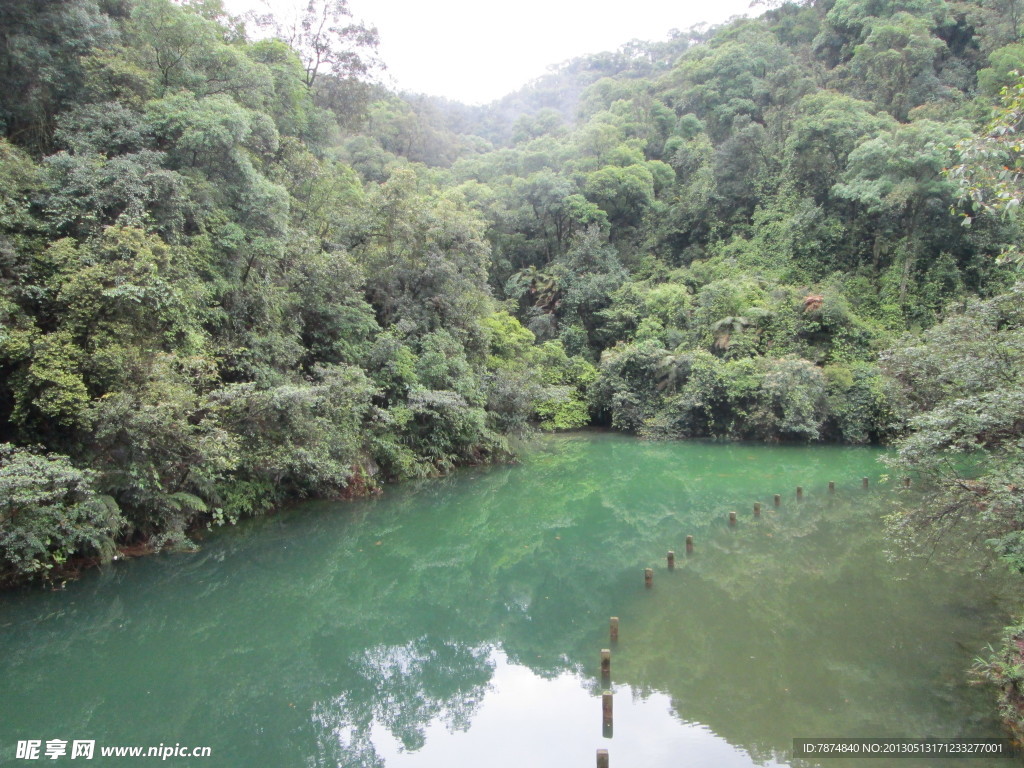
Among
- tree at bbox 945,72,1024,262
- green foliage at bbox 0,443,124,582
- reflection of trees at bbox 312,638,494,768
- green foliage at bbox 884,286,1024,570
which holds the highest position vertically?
A: tree at bbox 945,72,1024,262

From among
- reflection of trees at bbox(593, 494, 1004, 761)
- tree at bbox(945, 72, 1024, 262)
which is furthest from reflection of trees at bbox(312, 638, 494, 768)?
tree at bbox(945, 72, 1024, 262)

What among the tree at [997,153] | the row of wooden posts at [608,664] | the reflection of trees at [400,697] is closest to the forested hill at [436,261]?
the tree at [997,153]

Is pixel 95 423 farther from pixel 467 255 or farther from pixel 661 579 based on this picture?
pixel 467 255

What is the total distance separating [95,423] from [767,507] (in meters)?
14.0

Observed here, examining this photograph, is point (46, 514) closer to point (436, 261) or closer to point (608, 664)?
point (608, 664)

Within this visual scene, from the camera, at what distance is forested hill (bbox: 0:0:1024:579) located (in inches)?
394

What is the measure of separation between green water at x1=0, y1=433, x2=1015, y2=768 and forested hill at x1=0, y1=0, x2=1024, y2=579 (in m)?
1.63

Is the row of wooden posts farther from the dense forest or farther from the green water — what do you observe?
the dense forest

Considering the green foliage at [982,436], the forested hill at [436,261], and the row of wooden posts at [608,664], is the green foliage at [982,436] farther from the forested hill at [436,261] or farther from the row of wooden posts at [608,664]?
the row of wooden posts at [608,664]

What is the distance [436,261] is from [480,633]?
1288cm

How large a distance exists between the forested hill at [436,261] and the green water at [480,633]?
163cm

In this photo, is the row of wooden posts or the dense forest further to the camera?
the dense forest

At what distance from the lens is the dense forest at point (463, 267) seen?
31.4ft

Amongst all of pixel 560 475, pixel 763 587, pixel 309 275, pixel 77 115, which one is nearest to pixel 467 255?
pixel 309 275
